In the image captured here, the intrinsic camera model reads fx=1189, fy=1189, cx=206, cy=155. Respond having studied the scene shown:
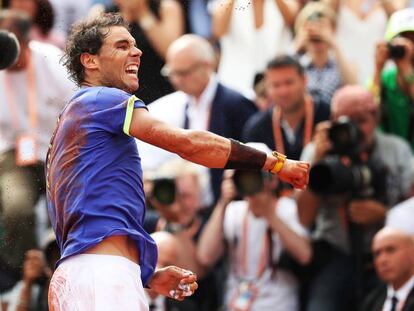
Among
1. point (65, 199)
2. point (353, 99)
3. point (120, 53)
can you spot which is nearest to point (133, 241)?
point (65, 199)

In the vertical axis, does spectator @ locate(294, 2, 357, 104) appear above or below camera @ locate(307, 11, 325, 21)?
below

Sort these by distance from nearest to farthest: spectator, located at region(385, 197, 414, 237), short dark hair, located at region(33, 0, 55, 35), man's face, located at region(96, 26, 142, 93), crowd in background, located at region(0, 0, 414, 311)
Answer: man's face, located at region(96, 26, 142, 93) → crowd in background, located at region(0, 0, 414, 311) → spectator, located at region(385, 197, 414, 237) → short dark hair, located at region(33, 0, 55, 35)

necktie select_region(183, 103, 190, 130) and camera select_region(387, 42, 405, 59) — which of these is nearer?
necktie select_region(183, 103, 190, 130)

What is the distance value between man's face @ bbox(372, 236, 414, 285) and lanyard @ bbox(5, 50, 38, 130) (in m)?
2.55

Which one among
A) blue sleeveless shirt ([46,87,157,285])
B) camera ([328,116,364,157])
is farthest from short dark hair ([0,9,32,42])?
blue sleeveless shirt ([46,87,157,285])

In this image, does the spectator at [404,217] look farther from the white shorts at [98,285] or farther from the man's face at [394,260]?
the white shorts at [98,285]

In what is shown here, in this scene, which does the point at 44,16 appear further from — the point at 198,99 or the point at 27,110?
the point at 198,99

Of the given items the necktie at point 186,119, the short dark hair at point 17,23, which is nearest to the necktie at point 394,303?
the necktie at point 186,119

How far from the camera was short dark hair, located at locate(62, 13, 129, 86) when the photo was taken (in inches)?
218

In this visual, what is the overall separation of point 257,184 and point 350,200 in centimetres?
70

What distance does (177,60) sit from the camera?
8.41 metres

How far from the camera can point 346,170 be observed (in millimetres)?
8086

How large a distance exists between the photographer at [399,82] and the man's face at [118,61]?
11.9 feet

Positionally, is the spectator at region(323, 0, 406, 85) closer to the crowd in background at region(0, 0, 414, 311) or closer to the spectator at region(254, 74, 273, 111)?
the crowd in background at region(0, 0, 414, 311)
